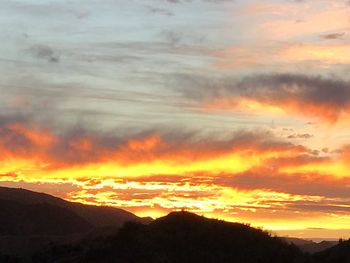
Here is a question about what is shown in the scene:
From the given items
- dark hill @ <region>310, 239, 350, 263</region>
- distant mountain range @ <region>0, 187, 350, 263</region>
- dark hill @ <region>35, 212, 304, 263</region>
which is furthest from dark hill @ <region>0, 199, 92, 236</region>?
dark hill @ <region>310, 239, 350, 263</region>

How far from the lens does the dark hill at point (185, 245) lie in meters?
47.4

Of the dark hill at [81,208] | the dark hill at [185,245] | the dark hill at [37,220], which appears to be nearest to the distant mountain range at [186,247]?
the dark hill at [185,245]

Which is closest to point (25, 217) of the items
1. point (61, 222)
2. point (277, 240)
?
point (61, 222)

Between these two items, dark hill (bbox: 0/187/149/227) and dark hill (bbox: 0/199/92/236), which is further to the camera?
dark hill (bbox: 0/187/149/227)

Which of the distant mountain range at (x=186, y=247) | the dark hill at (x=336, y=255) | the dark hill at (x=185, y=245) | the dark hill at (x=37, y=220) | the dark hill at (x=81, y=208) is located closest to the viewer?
the dark hill at (x=336, y=255)

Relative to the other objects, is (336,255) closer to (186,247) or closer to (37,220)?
(186,247)

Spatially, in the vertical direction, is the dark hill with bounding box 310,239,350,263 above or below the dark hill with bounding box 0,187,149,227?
below

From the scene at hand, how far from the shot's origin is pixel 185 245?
161 feet

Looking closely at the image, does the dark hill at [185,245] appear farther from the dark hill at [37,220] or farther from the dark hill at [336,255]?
the dark hill at [37,220]

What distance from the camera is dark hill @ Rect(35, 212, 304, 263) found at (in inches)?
1865

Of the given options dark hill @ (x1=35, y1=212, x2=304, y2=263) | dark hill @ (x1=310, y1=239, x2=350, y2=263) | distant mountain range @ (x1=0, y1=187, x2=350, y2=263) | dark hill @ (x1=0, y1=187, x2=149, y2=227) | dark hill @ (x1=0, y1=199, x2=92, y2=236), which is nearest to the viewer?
dark hill @ (x1=310, y1=239, x2=350, y2=263)

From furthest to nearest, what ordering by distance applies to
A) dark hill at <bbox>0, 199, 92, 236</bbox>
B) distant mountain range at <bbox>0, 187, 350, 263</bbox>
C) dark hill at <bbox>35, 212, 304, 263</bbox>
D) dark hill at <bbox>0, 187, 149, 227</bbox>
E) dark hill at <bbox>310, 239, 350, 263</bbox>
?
1. dark hill at <bbox>0, 187, 149, 227</bbox>
2. dark hill at <bbox>0, 199, 92, 236</bbox>
3. dark hill at <bbox>35, 212, 304, 263</bbox>
4. distant mountain range at <bbox>0, 187, 350, 263</bbox>
5. dark hill at <bbox>310, 239, 350, 263</bbox>

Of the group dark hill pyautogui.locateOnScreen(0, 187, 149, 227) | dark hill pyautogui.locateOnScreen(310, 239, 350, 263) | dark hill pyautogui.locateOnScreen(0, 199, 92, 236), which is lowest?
dark hill pyautogui.locateOnScreen(310, 239, 350, 263)

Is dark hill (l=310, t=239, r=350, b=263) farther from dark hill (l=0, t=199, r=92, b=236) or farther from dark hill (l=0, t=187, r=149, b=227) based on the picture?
dark hill (l=0, t=187, r=149, b=227)
